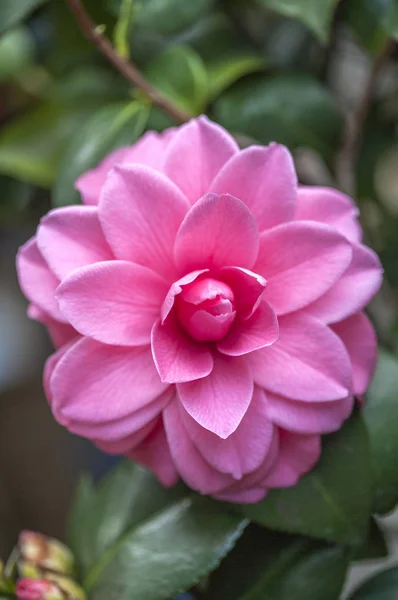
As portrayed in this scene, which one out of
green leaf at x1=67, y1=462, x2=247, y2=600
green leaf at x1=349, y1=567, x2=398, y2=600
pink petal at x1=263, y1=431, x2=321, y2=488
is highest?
pink petal at x1=263, y1=431, x2=321, y2=488

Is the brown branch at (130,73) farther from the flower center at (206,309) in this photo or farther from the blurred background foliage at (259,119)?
the flower center at (206,309)

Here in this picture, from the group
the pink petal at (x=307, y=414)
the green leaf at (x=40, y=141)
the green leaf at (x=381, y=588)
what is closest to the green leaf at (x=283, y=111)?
the green leaf at (x=40, y=141)

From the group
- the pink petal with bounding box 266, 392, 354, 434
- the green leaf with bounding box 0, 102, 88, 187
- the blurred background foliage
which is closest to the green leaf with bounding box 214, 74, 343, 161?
the blurred background foliage

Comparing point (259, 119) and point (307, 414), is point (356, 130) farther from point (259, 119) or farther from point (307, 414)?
point (307, 414)

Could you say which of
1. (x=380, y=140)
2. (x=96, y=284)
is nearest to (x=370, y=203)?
(x=380, y=140)

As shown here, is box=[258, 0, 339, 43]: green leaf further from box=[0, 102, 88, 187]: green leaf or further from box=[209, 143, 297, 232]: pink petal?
box=[0, 102, 88, 187]: green leaf

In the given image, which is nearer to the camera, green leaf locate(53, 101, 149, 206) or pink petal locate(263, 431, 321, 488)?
pink petal locate(263, 431, 321, 488)
